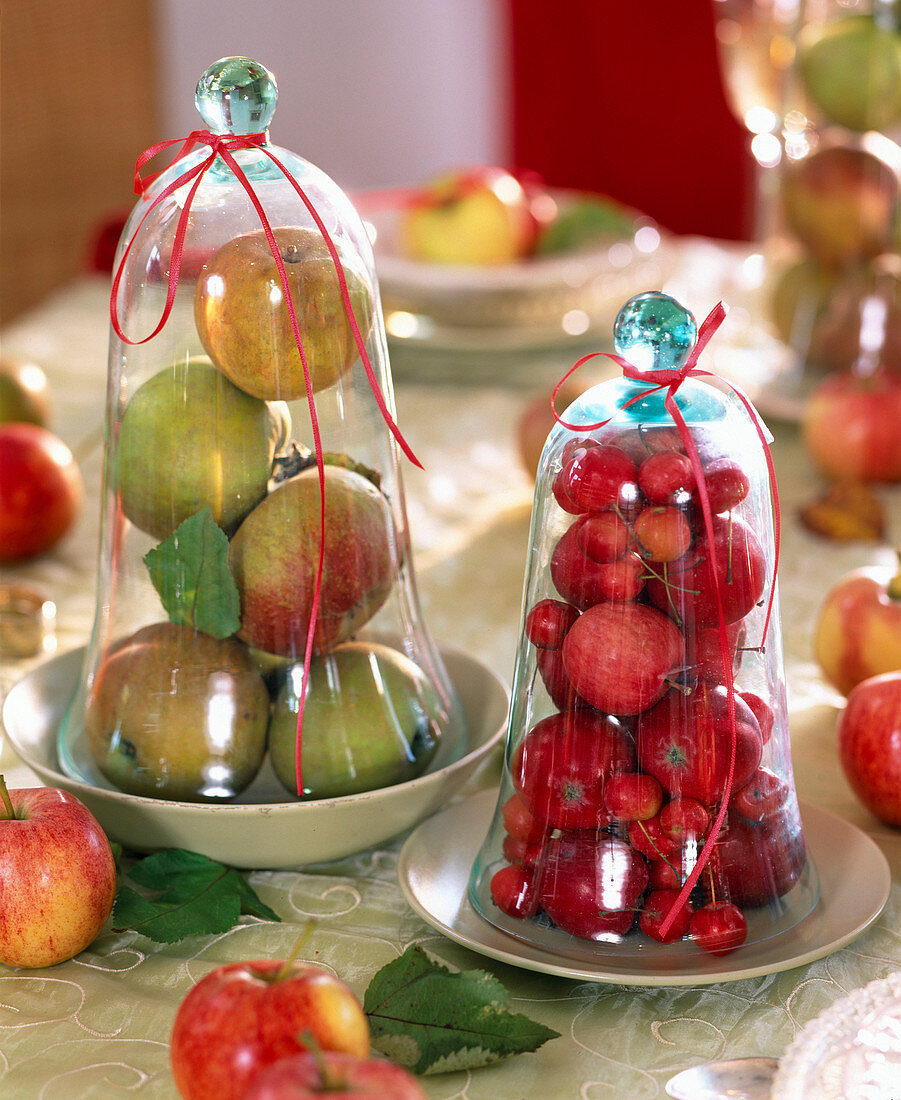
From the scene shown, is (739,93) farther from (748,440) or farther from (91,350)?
(748,440)

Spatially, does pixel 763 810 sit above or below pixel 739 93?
below

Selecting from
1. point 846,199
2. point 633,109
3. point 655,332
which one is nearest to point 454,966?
point 655,332

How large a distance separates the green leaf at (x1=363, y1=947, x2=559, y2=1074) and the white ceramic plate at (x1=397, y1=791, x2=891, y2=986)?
29 millimetres

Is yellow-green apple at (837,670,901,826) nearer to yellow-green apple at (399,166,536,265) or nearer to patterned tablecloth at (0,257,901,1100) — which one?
patterned tablecloth at (0,257,901,1100)

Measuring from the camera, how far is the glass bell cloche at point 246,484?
562 millimetres

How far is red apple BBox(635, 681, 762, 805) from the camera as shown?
0.50 m

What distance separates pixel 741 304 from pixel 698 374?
0.96 m

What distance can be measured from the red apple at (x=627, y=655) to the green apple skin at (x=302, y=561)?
0.44ft

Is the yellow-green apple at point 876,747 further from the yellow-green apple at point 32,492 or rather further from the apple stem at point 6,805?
the yellow-green apple at point 32,492

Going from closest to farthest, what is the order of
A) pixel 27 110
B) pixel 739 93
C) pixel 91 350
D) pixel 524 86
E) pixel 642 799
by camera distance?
pixel 642 799 < pixel 739 93 < pixel 91 350 < pixel 27 110 < pixel 524 86

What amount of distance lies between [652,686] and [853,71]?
0.86m

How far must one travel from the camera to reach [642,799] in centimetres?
50

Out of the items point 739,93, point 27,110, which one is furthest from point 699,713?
point 27,110

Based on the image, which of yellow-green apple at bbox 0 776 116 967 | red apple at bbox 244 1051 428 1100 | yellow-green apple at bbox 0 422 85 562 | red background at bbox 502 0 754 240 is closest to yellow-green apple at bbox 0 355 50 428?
yellow-green apple at bbox 0 422 85 562
